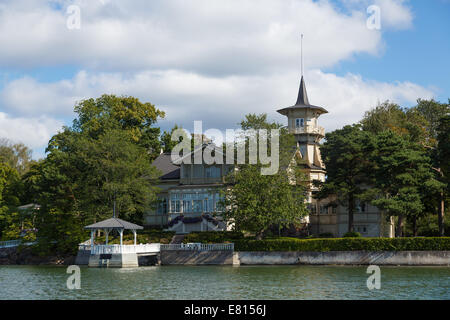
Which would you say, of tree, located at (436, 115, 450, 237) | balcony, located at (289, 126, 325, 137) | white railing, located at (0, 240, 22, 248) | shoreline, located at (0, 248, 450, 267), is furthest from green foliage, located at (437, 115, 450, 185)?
white railing, located at (0, 240, 22, 248)

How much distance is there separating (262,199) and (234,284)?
17.8m

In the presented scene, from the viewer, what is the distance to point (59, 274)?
43938mm

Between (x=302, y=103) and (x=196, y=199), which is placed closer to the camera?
(x=196, y=199)

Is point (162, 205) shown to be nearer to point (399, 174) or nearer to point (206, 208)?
point (206, 208)

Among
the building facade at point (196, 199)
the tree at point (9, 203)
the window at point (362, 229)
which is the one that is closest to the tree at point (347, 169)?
the window at point (362, 229)

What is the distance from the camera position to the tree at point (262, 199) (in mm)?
51312

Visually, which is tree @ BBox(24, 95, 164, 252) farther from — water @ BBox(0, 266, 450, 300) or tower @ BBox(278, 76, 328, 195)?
tower @ BBox(278, 76, 328, 195)

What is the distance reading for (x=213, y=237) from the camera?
55469 millimetres

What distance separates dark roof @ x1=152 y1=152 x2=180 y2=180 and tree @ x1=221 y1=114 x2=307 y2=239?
12425 millimetres

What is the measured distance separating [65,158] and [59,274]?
56.4 feet

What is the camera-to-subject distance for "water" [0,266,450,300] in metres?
30.1

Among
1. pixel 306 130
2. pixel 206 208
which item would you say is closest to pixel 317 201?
pixel 306 130

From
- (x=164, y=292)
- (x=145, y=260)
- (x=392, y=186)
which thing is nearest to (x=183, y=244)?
(x=145, y=260)

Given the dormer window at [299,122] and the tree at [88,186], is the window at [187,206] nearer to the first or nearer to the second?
the tree at [88,186]
